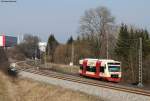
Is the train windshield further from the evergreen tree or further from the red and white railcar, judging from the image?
the evergreen tree

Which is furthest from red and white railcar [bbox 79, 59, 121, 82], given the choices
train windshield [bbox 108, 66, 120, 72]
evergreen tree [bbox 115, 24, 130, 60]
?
evergreen tree [bbox 115, 24, 130, 60]

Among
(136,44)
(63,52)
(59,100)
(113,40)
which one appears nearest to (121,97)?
(59,100)

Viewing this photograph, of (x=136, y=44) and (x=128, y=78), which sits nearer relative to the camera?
(x=128, y=78)

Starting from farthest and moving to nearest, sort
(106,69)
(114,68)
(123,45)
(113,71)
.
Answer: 1. (123,45)
2. (114,68)
3. (113,71)
4. (106,69)

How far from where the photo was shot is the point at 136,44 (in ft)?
228

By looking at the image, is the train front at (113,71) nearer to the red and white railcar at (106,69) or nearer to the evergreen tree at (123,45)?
the red and white railcar at (106,69)

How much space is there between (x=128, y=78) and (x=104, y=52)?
89.9 feet

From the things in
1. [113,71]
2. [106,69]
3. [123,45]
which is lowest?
[113,71]

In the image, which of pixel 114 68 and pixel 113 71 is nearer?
pixel 113 71

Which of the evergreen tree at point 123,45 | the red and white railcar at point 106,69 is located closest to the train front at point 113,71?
the red and white railcar at point 106,69

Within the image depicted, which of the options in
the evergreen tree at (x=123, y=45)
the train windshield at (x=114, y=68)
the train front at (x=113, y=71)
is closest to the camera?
the train front at (x=113, y=71)

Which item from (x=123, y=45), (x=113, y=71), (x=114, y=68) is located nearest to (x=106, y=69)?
(x=113, y=71)

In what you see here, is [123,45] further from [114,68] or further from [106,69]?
[106,69]

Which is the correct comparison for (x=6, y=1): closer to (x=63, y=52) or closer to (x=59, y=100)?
(x=59, y=100)
